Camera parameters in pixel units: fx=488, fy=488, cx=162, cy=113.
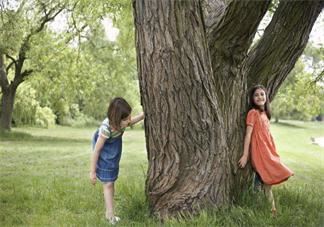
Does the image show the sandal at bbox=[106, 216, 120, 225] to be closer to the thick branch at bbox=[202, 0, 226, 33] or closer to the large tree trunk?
the thick branch at bbox=[202, 0, 226, 33]

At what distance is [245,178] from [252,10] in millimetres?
1741

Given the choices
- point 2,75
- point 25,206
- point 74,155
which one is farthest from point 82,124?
point 25,206

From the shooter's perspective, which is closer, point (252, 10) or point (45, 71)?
point (252, 10)

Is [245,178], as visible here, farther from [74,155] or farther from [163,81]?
[74,155]

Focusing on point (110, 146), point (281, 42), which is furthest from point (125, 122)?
point (281, 42)

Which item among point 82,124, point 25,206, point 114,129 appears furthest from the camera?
point 82,124

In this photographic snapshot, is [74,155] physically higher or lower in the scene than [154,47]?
lower

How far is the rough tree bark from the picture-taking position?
4.32 metres

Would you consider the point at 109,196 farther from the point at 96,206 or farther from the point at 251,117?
the point at 251,117

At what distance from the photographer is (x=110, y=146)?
4.84 metres

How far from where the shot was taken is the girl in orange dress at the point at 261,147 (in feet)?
16.3

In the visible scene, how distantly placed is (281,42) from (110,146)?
2.15m

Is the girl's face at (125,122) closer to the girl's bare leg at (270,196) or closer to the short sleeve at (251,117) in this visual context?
the short sleeve at (251,117)

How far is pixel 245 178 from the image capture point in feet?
16.8
